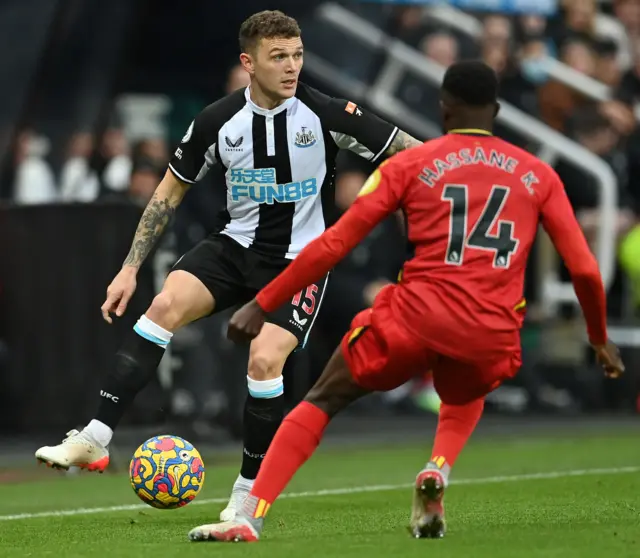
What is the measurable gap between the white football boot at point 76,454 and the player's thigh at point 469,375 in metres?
1.91

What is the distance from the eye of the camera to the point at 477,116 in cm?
666

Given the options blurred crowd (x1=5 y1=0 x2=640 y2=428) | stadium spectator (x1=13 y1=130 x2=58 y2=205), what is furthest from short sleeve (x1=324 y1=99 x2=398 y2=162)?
stadium spectator (x1=13 y1=130 x2=58 y2=205)

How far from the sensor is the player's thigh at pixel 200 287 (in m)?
8.26

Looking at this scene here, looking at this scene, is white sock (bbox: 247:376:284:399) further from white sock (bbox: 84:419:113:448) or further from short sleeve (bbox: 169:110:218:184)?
short sleeve (bbox: 169:110:218:184)

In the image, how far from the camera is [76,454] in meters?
7.85

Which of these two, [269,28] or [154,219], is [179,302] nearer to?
[154,219]

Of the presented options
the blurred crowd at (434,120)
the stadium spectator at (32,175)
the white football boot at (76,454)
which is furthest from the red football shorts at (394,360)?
the stadium spectator at (32,175)

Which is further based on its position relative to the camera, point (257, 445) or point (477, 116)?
point (257, 445)

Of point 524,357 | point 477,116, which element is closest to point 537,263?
point 524,357

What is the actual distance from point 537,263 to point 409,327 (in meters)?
10.8

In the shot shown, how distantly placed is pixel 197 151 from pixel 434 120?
9449 millimetres

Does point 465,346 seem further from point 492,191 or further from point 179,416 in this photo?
point 179,416

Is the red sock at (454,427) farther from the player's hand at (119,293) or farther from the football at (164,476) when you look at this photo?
the player's hand at (119,293)

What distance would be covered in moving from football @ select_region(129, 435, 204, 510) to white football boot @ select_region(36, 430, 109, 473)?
0.63 ft
